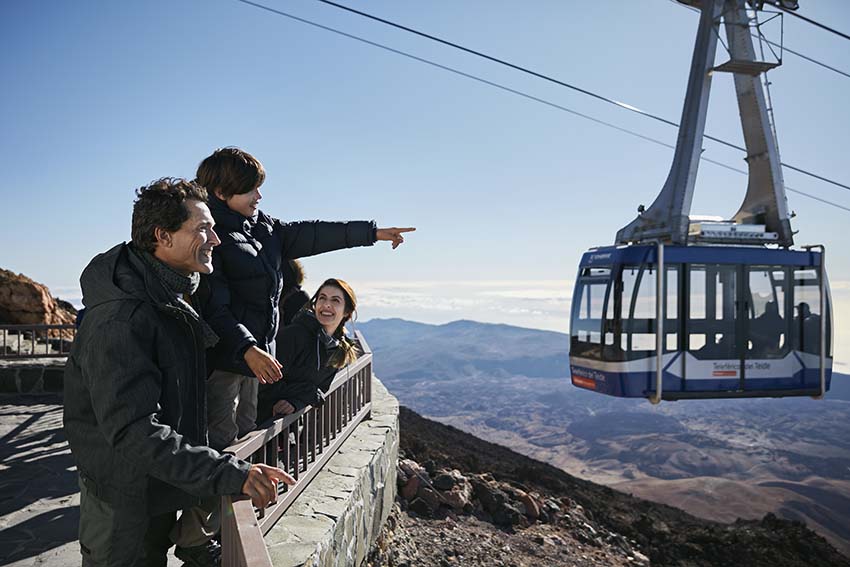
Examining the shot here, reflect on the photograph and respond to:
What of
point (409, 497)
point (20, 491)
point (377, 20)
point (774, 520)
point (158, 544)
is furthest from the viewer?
point (774, 520)

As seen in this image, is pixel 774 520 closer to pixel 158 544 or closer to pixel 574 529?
pixel 574 529

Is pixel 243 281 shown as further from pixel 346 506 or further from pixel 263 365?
pixel 346 506

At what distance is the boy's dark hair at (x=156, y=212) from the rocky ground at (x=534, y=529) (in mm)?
4611

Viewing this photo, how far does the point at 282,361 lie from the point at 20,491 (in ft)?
→ 9.24

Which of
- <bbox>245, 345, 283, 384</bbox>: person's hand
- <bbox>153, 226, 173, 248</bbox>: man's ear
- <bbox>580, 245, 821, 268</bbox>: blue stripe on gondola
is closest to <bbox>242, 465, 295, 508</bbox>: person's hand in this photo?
<bbox>245, 345, 283, 384</bbox>: person's hand

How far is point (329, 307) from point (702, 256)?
6721mm

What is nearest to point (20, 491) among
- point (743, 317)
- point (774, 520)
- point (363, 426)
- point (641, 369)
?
point (363, 426)

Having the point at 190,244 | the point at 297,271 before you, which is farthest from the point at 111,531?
the point at 297,271

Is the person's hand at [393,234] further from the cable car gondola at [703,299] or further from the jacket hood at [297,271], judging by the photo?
the cable car gondola at [703,299]

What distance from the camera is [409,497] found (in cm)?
800

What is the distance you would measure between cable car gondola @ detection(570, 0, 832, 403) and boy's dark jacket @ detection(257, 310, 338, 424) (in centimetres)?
577

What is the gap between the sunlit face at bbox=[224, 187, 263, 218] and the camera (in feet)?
9.56

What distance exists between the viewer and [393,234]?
360cm

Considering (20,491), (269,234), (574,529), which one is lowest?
(574,529)
